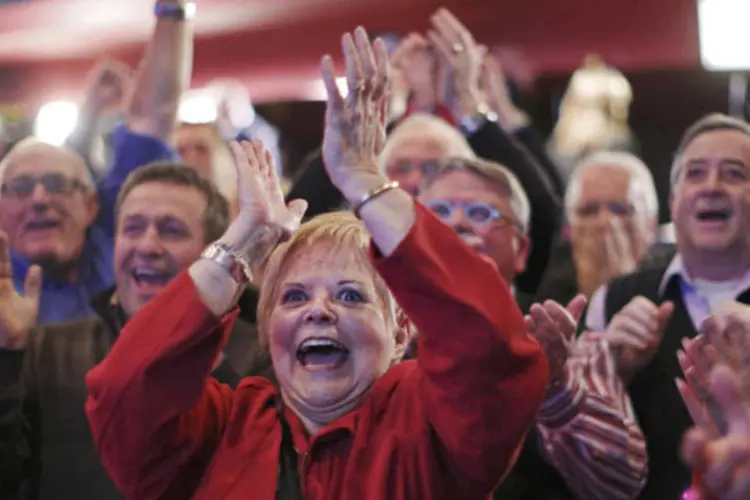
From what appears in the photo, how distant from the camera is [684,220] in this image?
2145 mm

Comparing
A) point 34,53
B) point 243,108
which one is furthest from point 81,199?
point 34,53

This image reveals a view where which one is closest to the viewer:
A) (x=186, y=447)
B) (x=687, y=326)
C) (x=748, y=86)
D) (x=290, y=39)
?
(x=186, y=447)

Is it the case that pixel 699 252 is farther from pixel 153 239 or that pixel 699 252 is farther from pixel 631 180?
pixel 153 239

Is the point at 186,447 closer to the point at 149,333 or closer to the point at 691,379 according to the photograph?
the point at 149,333

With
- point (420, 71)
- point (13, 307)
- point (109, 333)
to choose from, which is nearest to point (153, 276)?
point (109, 333)

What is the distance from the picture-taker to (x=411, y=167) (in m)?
2.71

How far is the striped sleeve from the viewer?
1739 millimetres

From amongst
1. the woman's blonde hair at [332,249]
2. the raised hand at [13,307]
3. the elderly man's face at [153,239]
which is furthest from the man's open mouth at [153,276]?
the woman's blonde hair at [332,249]

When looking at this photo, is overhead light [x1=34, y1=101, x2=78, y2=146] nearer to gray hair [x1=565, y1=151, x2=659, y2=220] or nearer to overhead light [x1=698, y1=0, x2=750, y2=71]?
overhead light [x1=698, y1=0, x2=750, y2=71]

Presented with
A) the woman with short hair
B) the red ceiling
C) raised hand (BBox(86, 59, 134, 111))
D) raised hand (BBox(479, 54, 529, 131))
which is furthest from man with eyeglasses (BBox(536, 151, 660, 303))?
the red ceiling

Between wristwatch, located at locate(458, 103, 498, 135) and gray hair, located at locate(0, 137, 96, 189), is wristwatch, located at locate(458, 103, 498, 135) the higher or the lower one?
the higher one

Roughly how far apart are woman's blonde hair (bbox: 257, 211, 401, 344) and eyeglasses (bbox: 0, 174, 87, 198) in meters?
1.08

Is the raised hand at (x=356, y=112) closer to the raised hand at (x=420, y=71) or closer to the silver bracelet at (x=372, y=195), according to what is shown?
the silver bracelet at (x=372, y=195)

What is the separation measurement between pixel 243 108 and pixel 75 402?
3636 mm
